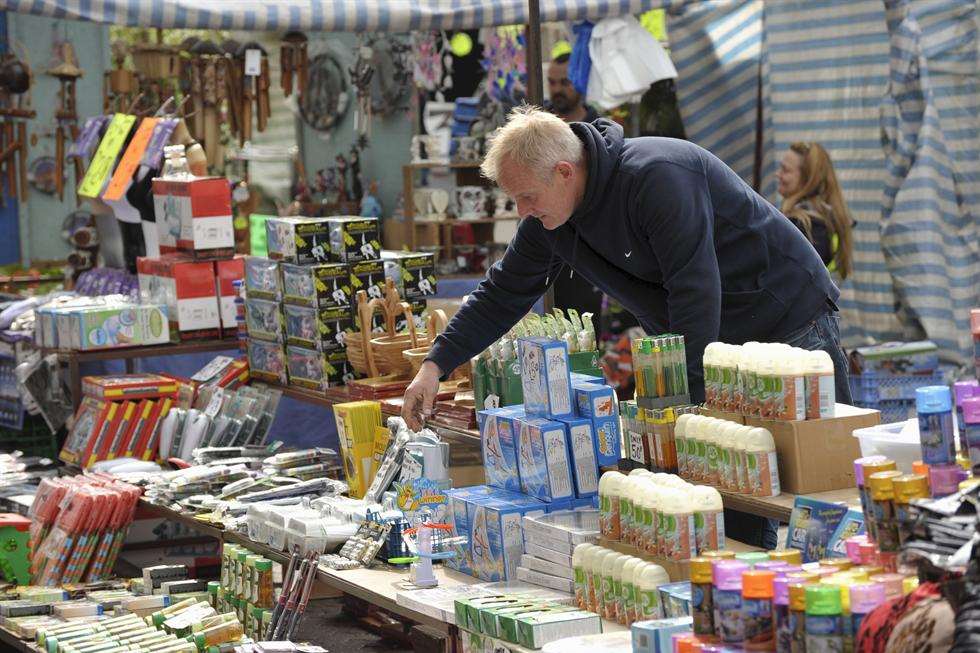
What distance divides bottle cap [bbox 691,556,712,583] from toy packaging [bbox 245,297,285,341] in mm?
3671

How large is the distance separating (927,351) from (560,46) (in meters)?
4.03

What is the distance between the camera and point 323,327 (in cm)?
567

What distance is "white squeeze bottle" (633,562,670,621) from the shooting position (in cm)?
288

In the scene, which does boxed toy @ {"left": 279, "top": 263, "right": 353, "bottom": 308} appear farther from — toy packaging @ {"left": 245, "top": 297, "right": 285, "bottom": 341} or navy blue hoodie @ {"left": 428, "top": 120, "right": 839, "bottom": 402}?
navy blue hoodie @ {"left": 428, "top": 120, "right": 839, "bottom": 402}

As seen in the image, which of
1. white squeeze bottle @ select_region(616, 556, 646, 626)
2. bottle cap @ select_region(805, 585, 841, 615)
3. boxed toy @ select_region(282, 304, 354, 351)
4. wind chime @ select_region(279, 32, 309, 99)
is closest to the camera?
bottle cap @ select_region(805, 585, 841, 615)

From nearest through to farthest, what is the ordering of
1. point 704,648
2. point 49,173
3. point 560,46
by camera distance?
point 704,648, point 560,46, point 49,173

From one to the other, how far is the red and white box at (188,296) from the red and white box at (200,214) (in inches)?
3.0

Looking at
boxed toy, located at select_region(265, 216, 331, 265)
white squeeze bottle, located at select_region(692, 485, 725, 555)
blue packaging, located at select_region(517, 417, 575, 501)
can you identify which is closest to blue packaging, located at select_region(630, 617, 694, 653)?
white squeeze bottle, located at select_region(692, 485, 725, 555)

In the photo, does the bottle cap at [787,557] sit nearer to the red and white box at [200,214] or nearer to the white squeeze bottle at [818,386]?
the white squeeze bottle at [818,386]

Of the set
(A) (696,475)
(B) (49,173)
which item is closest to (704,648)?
(A) (696,475)

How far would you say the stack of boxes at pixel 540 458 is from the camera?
11.4 feet

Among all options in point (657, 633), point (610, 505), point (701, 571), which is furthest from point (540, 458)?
point (701, 571)

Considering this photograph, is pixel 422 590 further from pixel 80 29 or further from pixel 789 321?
pixel 80 29

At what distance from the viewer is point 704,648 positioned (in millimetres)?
2402
